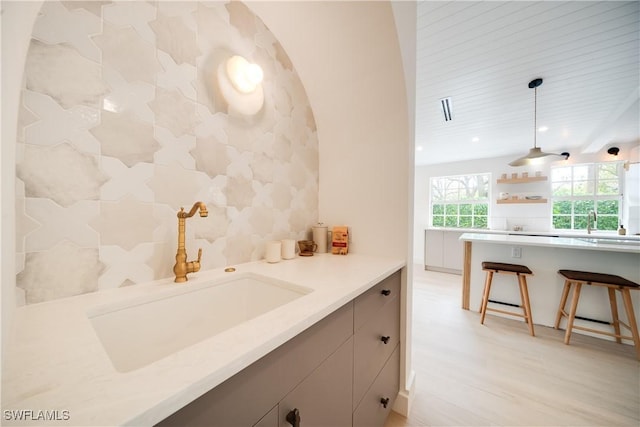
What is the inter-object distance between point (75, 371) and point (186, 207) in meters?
0.69

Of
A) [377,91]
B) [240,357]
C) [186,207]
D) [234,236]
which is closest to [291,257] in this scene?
[234,236]

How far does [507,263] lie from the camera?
2574mm

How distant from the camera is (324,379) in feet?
2.29

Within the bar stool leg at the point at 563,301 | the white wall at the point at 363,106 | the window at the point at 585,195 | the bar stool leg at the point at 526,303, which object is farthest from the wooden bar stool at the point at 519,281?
the window at the point at 585,195

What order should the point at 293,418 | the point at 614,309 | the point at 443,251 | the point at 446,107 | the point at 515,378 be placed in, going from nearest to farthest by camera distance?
the point at 293,418 → the point at 515,378 → the point at 614,309 → the point at 446,107 → the point at 443,251

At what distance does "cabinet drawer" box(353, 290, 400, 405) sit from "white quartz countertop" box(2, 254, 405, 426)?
0.31 m

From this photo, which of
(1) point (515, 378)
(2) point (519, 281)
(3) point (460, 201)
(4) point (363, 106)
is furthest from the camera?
(3) point (460, 201)

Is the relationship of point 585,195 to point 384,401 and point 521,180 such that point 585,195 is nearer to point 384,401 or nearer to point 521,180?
point 521,180

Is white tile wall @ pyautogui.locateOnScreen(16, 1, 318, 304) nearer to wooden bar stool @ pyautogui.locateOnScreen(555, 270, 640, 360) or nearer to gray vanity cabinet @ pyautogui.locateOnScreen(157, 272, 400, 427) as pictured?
gray vanity cabinet @ pyautogui.locateOnScreen(157, 272, 400, 427)

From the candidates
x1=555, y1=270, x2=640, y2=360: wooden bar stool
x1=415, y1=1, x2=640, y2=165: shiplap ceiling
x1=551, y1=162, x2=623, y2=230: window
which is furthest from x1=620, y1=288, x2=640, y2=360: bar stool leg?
x1=551, y1=162, x2=623, y2=230: window

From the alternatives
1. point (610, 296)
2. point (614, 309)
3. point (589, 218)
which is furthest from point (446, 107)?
point (589, 218)

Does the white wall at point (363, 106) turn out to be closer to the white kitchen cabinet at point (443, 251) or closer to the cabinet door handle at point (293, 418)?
the cabinet door handle at point (293, 418)

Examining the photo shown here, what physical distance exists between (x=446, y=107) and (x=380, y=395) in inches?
124

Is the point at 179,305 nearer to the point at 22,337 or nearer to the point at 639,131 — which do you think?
the point at 22,337
